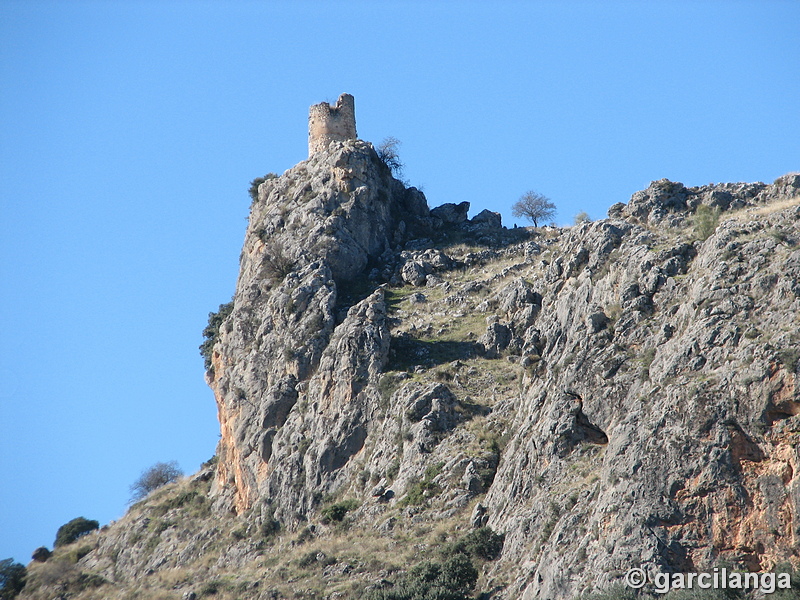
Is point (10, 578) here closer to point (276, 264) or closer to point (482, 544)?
point (276, 264)

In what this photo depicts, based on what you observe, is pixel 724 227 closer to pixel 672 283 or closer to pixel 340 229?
pixel 672 283

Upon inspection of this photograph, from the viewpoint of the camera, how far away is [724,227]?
39.4 meters

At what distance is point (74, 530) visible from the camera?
231ft

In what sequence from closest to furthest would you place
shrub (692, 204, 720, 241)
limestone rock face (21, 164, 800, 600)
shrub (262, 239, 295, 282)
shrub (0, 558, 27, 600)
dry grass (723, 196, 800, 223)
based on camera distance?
limestone rock face (21, 164, 800, 600), dry grass (723, 196, 800, 223), shrub (692, 204, 720, 241), shrub (0, 558, 27, 600), shrub (262, 239, 295, 282)

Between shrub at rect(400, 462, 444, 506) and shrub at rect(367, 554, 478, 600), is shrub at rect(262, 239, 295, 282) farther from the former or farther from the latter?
shrub at rect(367, 554, 478, 600)

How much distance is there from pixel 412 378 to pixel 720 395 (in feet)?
58.2

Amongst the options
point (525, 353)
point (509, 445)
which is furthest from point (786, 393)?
point (525, 353)

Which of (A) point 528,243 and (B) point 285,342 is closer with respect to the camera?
(B) point 285,342

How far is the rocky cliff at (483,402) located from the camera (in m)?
31.9

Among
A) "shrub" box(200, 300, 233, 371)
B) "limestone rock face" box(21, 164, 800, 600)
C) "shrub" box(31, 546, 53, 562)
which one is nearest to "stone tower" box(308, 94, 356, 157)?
"limestone rock face" box(21, 164, 800, 600)

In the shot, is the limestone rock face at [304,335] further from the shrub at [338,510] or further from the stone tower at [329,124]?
the stone tower at [329,124]

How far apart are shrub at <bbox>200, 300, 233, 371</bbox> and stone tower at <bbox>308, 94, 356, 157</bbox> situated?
35.9 feet

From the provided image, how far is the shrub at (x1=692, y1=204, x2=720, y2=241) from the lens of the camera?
41156 mm

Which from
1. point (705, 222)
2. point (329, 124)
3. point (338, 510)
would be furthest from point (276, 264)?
point (705, 222)
